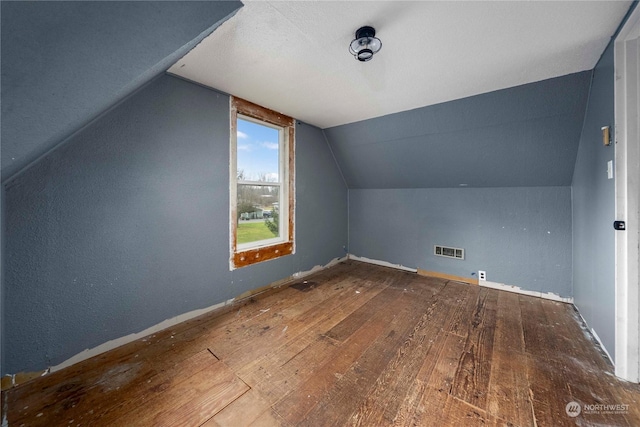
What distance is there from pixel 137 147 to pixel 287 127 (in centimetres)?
162

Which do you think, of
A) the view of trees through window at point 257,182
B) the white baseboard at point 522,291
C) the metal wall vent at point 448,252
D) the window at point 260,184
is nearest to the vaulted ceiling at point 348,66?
the window at point 260,184

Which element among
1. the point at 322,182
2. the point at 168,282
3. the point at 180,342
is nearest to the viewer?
the point at 180,342

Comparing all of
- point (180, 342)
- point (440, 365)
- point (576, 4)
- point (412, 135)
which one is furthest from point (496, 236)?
point (180, 342)

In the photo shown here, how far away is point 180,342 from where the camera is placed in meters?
1.75

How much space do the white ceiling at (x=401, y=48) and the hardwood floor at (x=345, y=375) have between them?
205 centimetres

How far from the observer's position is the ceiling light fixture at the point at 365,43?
53.7 inches

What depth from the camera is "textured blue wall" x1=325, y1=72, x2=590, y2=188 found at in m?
2.07

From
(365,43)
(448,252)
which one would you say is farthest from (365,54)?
(448,252)

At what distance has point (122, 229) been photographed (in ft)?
5.58

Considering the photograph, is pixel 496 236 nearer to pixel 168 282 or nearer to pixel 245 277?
pixel 245 277

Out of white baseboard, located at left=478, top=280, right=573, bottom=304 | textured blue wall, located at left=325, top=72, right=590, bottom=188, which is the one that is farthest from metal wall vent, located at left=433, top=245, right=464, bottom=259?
textured blue wall, located at left=325, top=72, right=590, bottom=188

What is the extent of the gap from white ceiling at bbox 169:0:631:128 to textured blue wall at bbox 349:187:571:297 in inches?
52.5

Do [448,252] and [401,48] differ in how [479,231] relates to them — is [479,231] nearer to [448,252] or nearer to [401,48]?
[448,252]

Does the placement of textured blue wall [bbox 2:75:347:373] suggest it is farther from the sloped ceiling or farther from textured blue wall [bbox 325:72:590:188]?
textured blue wall [bbox 325:72:590:188]
